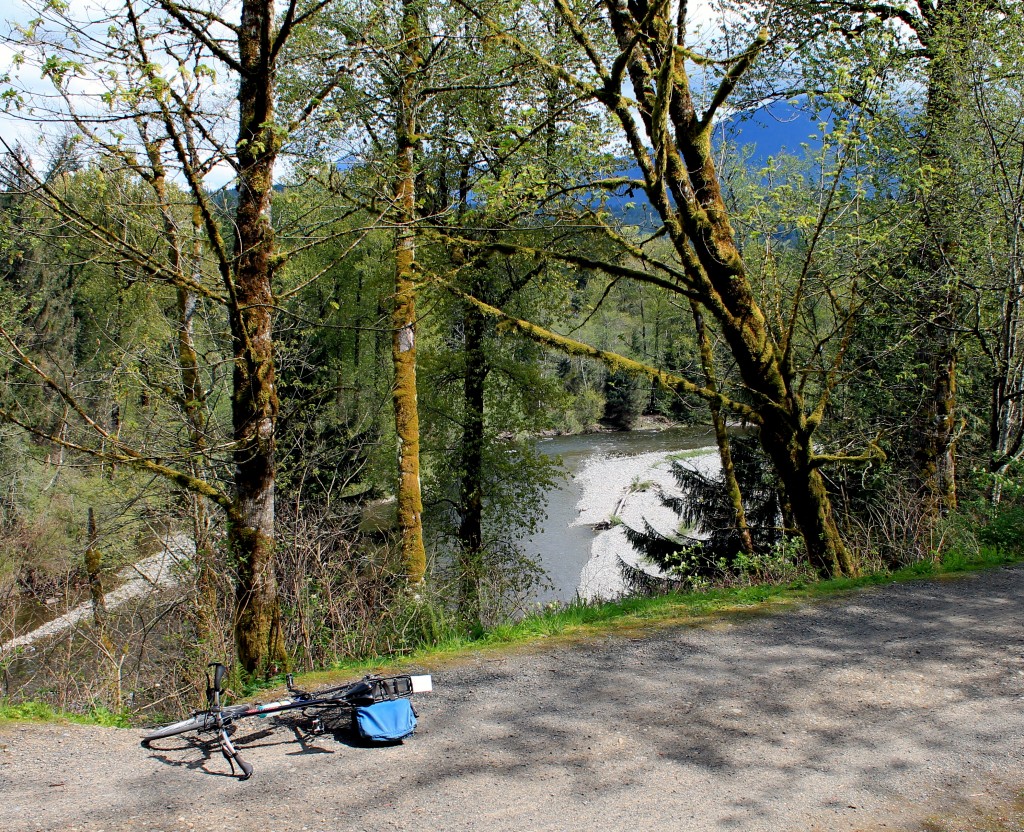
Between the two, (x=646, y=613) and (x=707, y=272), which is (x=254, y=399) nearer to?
(x=646, y=613)

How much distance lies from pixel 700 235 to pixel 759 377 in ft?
5.27

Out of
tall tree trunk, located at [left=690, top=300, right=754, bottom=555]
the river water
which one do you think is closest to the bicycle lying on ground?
the river water

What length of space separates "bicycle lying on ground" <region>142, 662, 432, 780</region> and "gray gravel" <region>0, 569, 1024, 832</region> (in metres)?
0.11

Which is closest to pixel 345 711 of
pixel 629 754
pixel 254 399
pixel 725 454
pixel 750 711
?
pixel 629 754

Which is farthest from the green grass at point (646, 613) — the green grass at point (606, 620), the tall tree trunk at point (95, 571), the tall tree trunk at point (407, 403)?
the tall tree trunk at point (95, 571)

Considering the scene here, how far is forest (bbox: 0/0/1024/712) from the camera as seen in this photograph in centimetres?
553

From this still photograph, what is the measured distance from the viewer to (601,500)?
96.6 ft

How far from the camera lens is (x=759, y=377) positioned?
24.6 ft

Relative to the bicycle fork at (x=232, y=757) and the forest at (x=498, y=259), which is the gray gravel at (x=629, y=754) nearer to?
the bicycle fork at (x=232, y=757)

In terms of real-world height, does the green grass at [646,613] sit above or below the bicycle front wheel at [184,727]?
below

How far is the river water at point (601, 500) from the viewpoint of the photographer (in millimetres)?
20188

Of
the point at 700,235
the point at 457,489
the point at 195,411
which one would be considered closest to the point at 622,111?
the point at 700,235

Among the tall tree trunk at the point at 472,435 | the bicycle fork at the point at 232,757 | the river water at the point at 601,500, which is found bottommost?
the river water at the point at 601,500

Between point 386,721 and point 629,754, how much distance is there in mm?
1349
